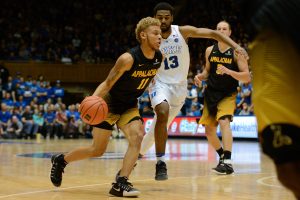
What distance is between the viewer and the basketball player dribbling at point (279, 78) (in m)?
2.39

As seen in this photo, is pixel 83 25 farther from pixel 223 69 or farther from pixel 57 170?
pixel 57 170

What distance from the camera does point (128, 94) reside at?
19.9 feet

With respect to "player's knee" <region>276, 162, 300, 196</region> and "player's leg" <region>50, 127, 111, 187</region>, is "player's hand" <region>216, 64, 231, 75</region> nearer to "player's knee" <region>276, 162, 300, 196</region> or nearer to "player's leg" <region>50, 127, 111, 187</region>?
"player's leg" <region>50, 127, 111, 187</region>

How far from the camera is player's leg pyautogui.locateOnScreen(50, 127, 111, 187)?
5961 millimetres

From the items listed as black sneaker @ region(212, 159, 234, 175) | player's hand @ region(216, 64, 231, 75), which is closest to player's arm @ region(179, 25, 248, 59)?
player's hand @ region(216, 64, 231, 75)

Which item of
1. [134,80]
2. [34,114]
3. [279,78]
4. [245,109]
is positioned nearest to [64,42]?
[34,114]

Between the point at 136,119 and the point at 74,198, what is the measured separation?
1107 millimetres

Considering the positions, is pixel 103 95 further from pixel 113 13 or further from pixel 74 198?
pixel 113 13

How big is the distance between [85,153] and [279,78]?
3.87 meters

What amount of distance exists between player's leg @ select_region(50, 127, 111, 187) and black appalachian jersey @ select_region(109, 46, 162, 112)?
1.16 feet

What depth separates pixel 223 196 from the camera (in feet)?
18.4

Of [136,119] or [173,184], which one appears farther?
[173,184]

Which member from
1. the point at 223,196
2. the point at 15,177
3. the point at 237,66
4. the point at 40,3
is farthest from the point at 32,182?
the point at 40,3

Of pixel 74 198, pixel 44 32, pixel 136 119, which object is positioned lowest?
pixel 74 198
